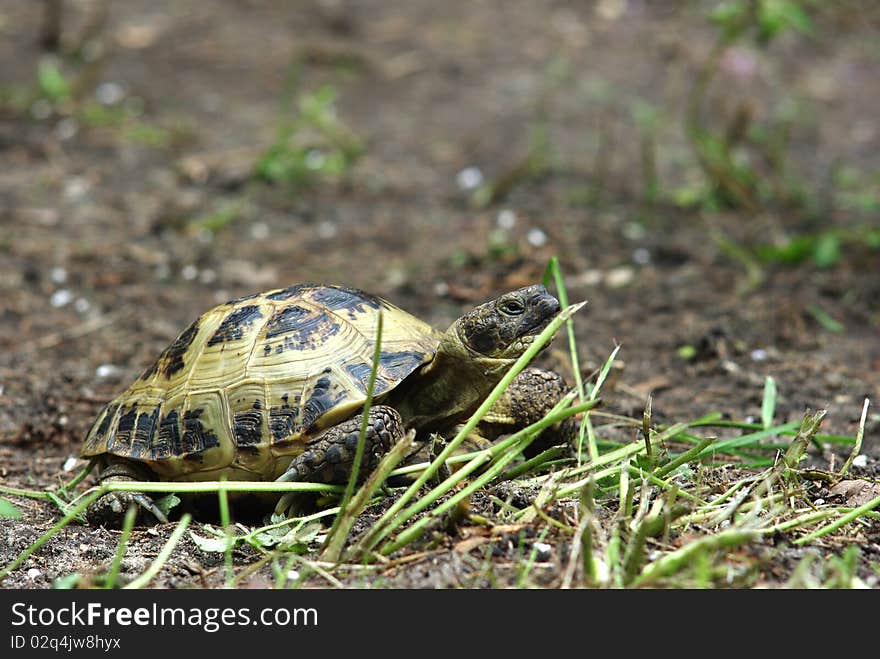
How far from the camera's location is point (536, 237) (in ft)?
19.4

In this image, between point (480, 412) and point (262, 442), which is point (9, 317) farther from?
point (480, 412)

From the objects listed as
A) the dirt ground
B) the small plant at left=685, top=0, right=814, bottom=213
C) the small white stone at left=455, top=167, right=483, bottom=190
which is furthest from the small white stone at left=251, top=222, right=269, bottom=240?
the small plant at left=685, top=0, right=814, bottom=213

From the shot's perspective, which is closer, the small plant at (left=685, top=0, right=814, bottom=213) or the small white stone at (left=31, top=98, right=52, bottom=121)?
the small plant at (left=685, top=0, right=814, bottom=213)

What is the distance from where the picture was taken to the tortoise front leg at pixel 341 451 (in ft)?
8.84

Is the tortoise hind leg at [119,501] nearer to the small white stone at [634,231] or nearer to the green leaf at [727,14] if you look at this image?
the small white stone at [634,231]

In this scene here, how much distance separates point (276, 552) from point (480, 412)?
0.64m

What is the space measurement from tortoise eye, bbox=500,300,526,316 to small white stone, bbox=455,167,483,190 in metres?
4.19

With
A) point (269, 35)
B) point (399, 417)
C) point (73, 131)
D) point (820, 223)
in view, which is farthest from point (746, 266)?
point (269, 35)

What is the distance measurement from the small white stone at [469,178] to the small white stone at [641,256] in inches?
63.3

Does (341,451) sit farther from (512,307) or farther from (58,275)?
(58,275)

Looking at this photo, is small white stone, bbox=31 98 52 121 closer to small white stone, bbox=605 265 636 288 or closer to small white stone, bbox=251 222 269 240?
small white stone, bbox=251 222 269 240

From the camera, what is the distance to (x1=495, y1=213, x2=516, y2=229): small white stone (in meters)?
6.16

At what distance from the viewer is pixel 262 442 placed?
9.41ft

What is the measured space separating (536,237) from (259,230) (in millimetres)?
1870
